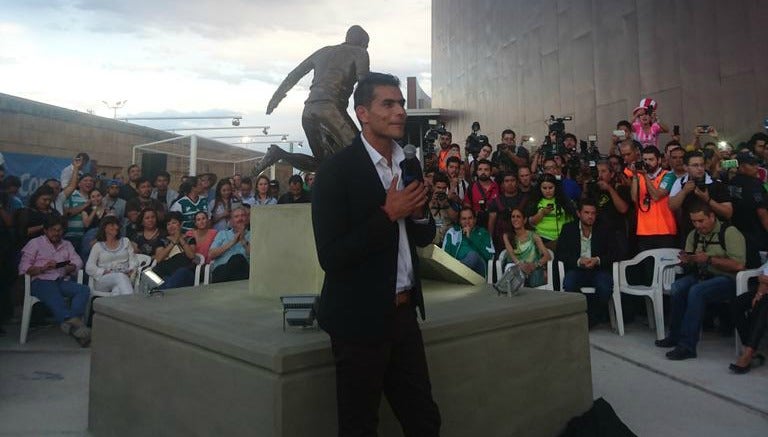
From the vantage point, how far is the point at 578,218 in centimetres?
554

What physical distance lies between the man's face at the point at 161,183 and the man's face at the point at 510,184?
4563 mm

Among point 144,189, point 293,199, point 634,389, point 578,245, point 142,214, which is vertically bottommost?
point 634,389

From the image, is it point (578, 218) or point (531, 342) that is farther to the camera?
point (578, 218)

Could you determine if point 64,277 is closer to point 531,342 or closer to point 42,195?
point 42,195

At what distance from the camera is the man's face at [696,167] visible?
15.2 ft

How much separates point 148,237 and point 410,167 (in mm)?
4942

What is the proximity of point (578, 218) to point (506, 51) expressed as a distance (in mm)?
9316

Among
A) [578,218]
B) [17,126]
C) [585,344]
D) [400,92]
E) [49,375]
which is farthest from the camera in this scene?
[17,126]

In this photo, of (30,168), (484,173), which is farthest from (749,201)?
(30,168)

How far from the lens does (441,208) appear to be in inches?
240

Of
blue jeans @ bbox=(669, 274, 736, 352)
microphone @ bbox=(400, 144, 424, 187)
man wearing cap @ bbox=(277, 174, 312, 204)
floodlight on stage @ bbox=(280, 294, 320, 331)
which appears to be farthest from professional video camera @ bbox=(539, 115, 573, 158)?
microphone @ bbox=(400, 144, 424, 187)

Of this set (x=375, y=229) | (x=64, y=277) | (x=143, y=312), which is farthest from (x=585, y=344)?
(x=64, y=277)

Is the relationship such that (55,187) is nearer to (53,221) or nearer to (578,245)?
(53,221)

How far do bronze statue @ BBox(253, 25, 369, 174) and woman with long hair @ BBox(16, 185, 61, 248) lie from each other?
3.28 meters
